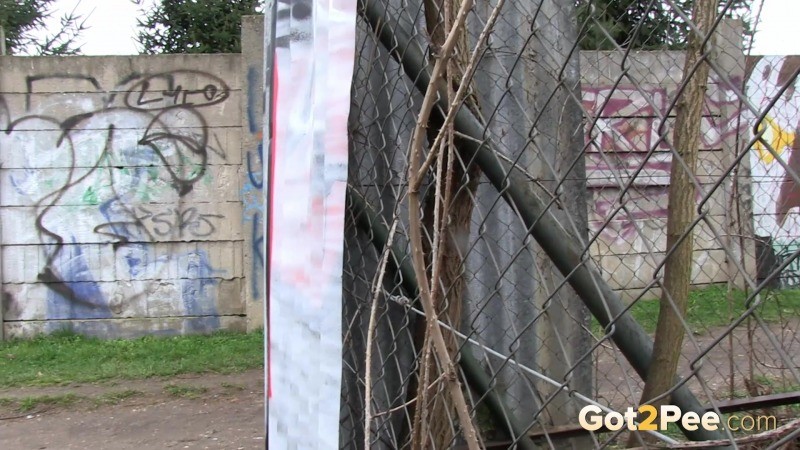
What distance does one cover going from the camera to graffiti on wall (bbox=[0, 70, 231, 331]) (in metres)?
5.44

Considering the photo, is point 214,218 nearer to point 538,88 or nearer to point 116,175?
point 116,175

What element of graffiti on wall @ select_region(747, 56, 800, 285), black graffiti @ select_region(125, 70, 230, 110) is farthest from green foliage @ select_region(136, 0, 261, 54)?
graffiti on wall @ select_region(747, 56, 800, 285)

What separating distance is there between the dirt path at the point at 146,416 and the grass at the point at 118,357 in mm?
130

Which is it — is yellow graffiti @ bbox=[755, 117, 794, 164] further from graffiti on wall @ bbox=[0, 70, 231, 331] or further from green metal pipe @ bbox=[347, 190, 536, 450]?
graffiti on wall @ bbox=[0, 70, 231, 331]

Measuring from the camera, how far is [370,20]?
5.19ft

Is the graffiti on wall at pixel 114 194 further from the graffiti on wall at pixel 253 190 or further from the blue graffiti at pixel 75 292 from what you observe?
the graffiti on wall at pixel 253 190

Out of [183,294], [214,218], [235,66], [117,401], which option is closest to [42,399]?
[117,401]

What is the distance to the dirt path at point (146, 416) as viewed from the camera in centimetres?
370

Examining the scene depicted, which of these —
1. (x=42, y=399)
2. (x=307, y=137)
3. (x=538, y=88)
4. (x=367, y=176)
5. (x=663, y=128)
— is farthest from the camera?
(x=42, y=399)

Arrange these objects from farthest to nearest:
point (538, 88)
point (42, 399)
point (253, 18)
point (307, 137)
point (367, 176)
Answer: point (253, 18) → point (42, 399) → point (367, 176) → point (538, 88) → point (307, 137)

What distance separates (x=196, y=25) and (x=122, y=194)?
5.07 meters

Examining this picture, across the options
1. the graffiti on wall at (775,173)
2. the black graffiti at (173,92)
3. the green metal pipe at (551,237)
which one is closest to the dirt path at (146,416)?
the black graffiti at (173,92)

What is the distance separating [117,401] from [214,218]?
180 cm

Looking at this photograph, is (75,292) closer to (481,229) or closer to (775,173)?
(481,229)
